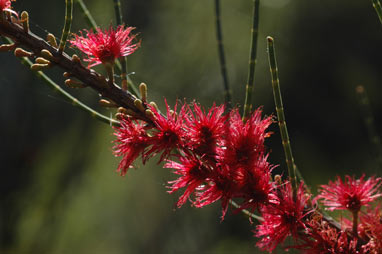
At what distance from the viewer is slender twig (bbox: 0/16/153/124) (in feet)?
1.68

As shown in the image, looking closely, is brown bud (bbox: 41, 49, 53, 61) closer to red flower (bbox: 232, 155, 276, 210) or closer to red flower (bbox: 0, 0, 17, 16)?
red flower (bbox: 0, 0, 17, 16)

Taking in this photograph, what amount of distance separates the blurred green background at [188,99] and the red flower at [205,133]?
5.40 feet

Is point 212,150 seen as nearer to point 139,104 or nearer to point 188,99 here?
point 139,104

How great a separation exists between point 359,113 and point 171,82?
1081 millimetres

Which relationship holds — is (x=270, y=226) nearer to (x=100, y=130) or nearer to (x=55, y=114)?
(x=55, y=114)

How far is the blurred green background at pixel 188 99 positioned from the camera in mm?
2221

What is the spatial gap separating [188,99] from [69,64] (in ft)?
6.75

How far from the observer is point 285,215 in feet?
1.91

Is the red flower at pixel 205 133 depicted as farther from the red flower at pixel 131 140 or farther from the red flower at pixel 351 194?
the red flower at pixel 351 194

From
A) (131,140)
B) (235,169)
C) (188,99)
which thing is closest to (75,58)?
(131,140)

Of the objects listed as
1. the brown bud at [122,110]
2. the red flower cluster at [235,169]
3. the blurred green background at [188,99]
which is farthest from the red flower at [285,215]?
the blurred green background at [188,99]

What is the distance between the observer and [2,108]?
2.16 m

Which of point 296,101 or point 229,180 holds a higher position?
point 296,101

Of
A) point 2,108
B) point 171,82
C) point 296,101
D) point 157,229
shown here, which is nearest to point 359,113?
point 296,101
